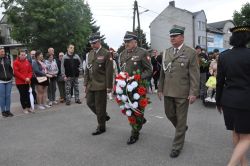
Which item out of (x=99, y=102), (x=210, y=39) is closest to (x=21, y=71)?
(x=99, y=102)

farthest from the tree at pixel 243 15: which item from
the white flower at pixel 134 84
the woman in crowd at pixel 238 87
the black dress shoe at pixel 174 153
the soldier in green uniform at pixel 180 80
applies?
the woman in crowd at pixel 238 87

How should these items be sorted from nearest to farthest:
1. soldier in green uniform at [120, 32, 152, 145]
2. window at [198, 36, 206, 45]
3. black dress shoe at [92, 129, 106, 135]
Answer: soldier in green uniform at [120, 32, 152, 145] → black dress shoe at [92, 129, 106, 135] → window at [198, 36, 206, 45]

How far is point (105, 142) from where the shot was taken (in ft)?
19.1

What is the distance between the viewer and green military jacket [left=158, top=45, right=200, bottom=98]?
193 inches

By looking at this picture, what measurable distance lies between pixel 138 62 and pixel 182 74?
1.05 metres

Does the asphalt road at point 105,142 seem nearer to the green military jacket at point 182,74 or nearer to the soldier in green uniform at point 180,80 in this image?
the soldier in green uniform at point 180,80

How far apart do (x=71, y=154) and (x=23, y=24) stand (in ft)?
98.9

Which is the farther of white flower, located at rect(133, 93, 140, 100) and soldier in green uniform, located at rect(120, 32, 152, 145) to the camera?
soldier in green uniform, located at rect(120, 32, 152, 145)

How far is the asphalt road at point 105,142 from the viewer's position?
15.9ft

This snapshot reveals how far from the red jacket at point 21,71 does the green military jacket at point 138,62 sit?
4.21m

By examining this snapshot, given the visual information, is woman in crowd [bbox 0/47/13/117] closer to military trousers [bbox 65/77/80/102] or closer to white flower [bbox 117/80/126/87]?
military trousers [bbox 65/77/80/102]

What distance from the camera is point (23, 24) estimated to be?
108 ft

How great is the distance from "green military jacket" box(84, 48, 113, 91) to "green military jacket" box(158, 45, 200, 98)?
148 cm

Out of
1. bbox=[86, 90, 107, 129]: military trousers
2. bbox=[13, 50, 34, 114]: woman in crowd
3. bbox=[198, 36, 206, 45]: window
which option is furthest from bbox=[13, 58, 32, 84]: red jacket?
bbox=[198, 36, 206, 45]: window
